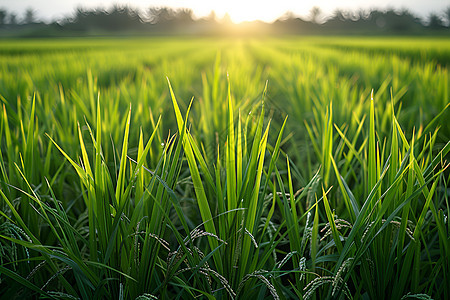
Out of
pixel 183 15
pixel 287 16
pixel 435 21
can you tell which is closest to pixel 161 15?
pixel 183 15

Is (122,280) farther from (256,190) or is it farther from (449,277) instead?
(449,277)

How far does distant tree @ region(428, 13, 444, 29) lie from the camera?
48.3 meters

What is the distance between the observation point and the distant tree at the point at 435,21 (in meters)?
48.3

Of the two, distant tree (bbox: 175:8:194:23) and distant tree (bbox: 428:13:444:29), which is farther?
distant tree (bbox: 175:8:194:23)

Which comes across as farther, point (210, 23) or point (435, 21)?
point (210, 23)

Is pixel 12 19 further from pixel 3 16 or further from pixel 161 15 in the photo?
pixel 161 15

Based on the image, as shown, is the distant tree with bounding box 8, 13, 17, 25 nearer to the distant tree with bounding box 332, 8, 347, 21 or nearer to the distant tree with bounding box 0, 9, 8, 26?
the distant tree with bounding box 0, 9, 8, 26

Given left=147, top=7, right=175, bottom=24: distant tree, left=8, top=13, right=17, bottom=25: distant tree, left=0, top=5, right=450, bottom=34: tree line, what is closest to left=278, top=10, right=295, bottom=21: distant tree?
left=0, top=5, right=450, bottom=34: tree line

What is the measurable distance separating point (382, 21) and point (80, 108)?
64.1 meters

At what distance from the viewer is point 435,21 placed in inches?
1927

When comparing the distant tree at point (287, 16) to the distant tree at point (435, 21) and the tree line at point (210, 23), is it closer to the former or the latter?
the tree line at point (210, 23)

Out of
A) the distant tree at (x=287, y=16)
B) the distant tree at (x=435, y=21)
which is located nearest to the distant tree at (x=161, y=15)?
the distant tree at (x=287, y=16)

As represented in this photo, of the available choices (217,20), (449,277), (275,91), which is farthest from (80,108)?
(217,20)

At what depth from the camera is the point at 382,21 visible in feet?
182
